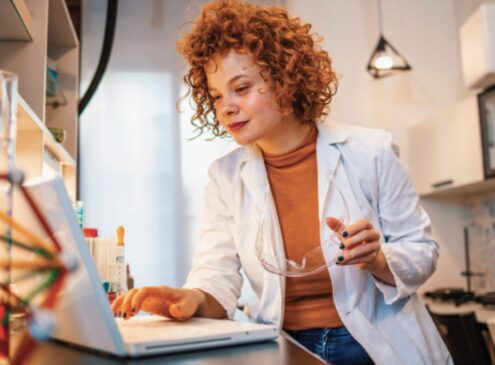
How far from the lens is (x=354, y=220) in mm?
1223

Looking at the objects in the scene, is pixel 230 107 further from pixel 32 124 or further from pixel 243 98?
pixel 32 124

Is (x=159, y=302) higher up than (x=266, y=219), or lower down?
lower down

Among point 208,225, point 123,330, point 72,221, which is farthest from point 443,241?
point 72,221

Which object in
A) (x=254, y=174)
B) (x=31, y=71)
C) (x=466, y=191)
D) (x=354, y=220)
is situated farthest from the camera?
(x=466, y=191)

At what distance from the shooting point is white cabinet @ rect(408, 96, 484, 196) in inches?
126

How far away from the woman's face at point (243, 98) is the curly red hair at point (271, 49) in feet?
0.06

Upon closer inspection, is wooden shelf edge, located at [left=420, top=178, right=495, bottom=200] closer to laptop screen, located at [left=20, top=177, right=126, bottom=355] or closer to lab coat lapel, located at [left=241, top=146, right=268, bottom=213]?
lab coat lapel, located at [left=241, top=146, right=268, bottom=213]

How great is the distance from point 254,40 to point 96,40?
2638 mm

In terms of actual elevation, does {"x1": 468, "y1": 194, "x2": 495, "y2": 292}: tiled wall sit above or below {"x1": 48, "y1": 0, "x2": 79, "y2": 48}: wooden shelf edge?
below

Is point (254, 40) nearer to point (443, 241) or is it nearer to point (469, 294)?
point (469, 294)

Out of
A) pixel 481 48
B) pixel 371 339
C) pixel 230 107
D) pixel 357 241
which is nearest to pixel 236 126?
pixel 230 107

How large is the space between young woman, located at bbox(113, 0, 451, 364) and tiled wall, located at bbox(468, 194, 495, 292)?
258 centimetres

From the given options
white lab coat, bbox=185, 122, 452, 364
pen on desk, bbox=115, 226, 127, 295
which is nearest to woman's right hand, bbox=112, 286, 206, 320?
white lab coat, bbox=185, 122, 452, 364

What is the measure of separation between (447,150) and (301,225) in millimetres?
2464
